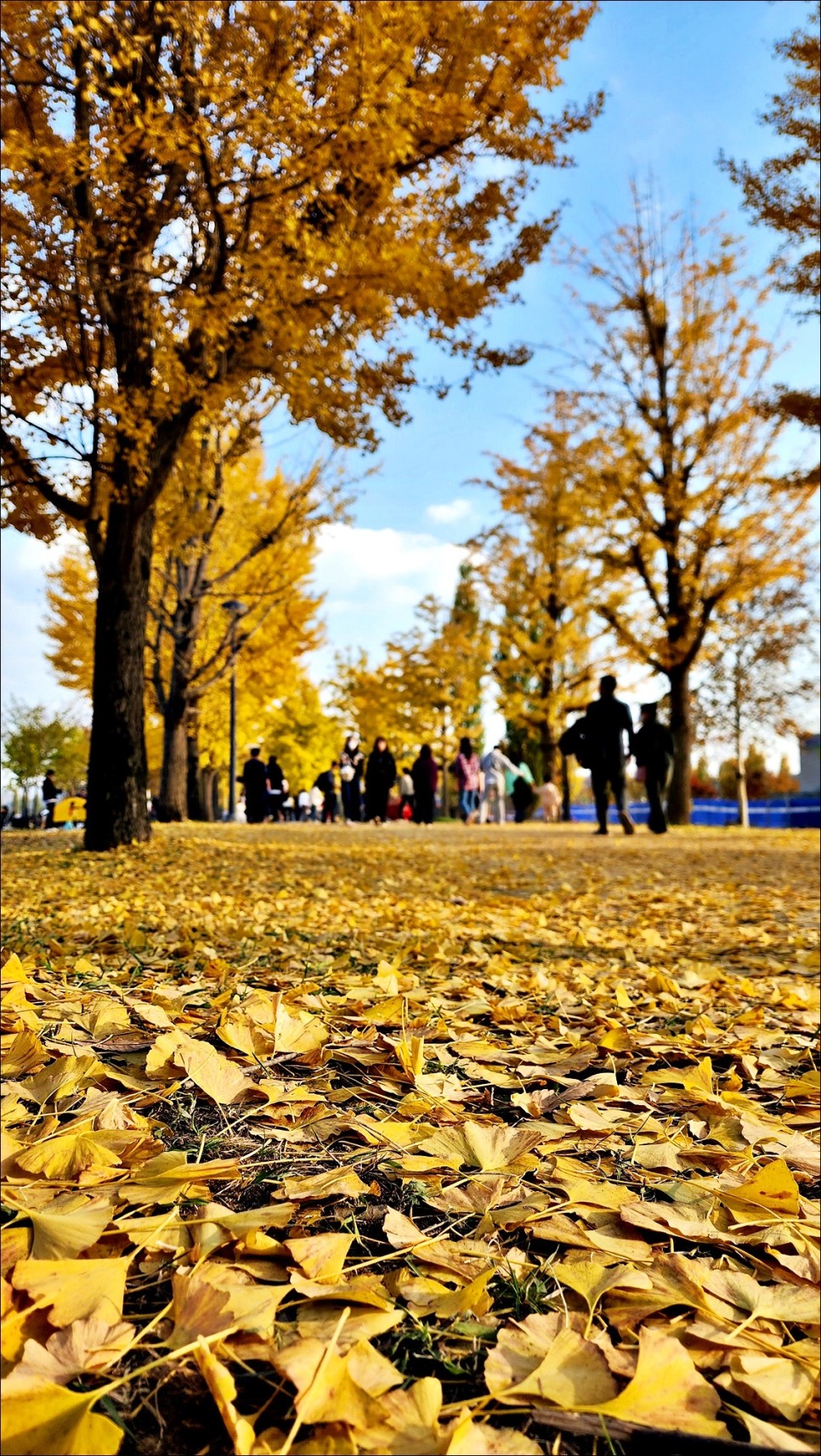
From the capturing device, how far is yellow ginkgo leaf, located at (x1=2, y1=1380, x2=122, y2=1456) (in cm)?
77

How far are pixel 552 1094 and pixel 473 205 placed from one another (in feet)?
33.7

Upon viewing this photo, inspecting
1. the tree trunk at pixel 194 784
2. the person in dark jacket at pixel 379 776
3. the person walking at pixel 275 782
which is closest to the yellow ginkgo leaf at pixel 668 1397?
the person in dark jacket at pixel 379 776

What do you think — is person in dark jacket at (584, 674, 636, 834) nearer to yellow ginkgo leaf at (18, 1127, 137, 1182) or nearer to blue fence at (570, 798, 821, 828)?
yellow ginkgo leaf at (18, 1127, 137, 1182)

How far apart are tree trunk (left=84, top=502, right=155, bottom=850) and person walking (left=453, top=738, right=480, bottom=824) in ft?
34.5

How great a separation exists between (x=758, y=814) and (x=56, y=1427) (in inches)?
1261

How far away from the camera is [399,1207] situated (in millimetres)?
1339

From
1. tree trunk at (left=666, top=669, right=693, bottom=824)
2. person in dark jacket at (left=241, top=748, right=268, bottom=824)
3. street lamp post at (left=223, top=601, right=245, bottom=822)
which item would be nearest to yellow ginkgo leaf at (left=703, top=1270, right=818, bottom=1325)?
street lamp post at (left=223, top=601, right=245, bottom=822)

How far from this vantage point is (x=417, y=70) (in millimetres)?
8688

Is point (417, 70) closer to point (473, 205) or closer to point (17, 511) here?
point (473, 205)

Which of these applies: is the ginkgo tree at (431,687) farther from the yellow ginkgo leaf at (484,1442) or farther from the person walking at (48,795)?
the yellow ginkgo leaf at (484,1442)

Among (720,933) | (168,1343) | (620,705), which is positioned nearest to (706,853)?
(620,705)

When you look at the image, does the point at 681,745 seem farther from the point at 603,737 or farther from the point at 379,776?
the point at 603,737

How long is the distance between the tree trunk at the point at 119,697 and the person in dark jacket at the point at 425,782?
8.84 meters

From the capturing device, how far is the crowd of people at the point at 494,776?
12250 millimetres
